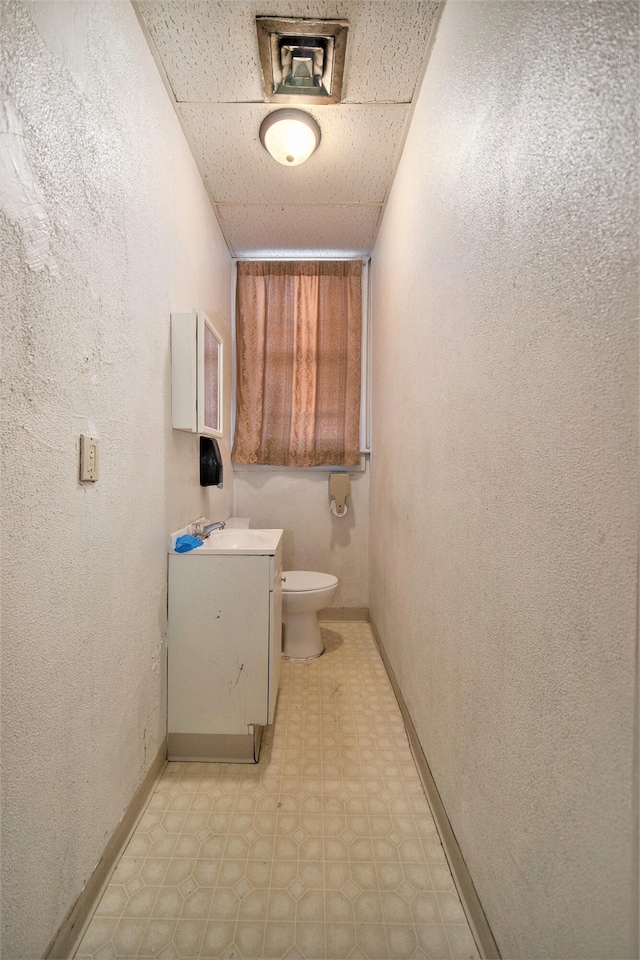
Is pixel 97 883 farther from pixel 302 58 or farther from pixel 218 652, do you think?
pixel 302 58

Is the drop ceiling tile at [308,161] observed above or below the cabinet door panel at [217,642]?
above

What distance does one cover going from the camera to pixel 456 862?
3.46ft

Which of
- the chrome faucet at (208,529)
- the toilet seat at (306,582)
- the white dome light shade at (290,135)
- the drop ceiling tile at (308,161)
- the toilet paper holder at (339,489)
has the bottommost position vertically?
the toilet seat at (306,582)

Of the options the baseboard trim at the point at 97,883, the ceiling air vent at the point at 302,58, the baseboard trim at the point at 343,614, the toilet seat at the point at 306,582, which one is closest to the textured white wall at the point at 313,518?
the baseboard trim at the point at 343,614

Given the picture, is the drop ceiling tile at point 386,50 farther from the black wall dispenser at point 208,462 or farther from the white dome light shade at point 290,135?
the black wall dispenser at point 208,462

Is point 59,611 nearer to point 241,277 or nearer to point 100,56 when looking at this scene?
point 100,56

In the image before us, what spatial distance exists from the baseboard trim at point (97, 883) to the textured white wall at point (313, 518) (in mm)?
1669

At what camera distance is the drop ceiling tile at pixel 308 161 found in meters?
1.63

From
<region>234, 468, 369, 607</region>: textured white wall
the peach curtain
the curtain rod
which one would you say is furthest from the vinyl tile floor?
the curtain rod

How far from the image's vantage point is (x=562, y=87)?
Answer: 2.04 ft

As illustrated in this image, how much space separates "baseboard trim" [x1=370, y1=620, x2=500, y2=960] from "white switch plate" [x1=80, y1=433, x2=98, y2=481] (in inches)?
54.0

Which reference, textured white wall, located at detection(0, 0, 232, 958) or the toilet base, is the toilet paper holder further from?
textured white wall, located at detection(0, 0, 232, 958)

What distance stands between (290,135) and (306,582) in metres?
2.17

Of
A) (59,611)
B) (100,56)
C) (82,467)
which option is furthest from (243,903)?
(100,56)
